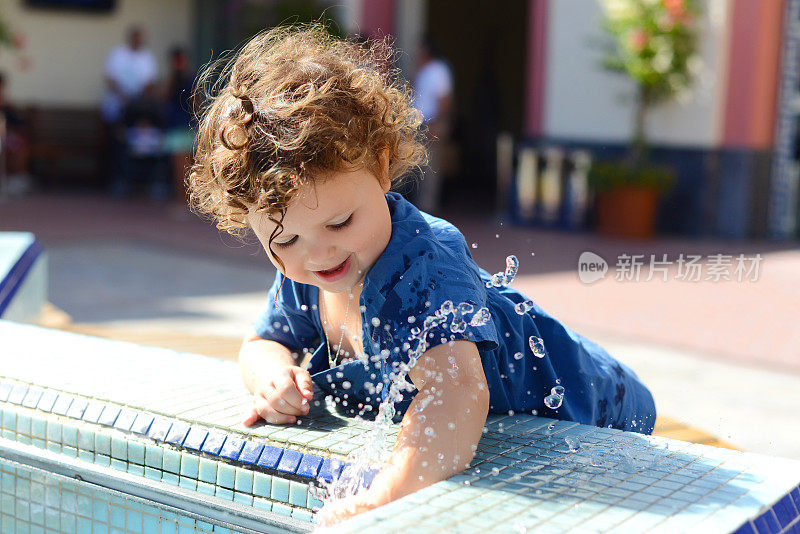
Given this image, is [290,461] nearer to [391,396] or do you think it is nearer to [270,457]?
[270,457]

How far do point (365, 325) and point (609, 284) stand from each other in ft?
17.0

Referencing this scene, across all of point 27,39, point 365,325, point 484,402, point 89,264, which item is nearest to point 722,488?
point 484,402

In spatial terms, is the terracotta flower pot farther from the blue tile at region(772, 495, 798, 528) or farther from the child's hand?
the blue tile at region(772, 495, 798, 528)

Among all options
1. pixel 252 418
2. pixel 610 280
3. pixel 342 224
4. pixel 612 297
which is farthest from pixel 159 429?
pixel 610 280

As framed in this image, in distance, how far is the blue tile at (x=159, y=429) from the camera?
5.52 feet

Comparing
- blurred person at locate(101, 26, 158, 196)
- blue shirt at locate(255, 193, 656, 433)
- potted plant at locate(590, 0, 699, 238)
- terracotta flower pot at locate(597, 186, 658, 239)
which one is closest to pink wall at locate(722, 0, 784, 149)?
potted plant at locate(590, 0, 699, 238)

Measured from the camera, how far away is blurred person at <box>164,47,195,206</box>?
403 inches

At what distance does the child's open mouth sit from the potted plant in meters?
7.57

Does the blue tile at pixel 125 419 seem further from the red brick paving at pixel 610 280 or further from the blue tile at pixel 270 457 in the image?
the red brick paving at pixel 610 280

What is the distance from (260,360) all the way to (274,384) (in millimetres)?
128

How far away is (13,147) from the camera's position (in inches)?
456

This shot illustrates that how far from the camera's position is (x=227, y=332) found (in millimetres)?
4859

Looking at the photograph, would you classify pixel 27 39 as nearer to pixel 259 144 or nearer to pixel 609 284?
pixel 609 284

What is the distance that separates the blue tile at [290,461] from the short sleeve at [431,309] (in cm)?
22
